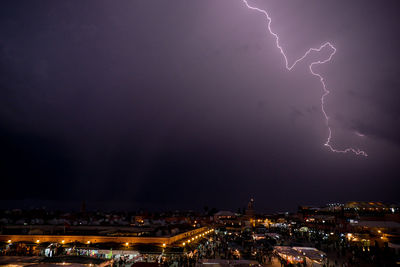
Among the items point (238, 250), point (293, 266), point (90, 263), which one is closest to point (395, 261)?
point (293, 266)

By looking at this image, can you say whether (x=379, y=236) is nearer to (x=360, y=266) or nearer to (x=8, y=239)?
(x=360, y=266)

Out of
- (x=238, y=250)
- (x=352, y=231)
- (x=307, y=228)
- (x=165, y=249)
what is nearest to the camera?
(x=165, y=249)

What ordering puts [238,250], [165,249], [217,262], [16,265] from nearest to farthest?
[16,265], [217,262], [165,249], [238,250]

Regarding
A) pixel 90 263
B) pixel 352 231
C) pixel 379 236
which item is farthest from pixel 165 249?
pixel 352 231

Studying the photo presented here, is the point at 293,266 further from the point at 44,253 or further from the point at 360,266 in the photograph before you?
the point at 44,253

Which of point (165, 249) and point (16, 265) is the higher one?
point (16, 265)

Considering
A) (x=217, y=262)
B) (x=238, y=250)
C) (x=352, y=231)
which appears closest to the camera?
(x=217, y=262)

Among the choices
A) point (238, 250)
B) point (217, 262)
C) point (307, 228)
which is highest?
point (217, 262)

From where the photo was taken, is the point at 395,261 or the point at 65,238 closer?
the point at 395,261

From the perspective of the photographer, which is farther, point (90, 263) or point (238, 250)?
point (238, 250)
